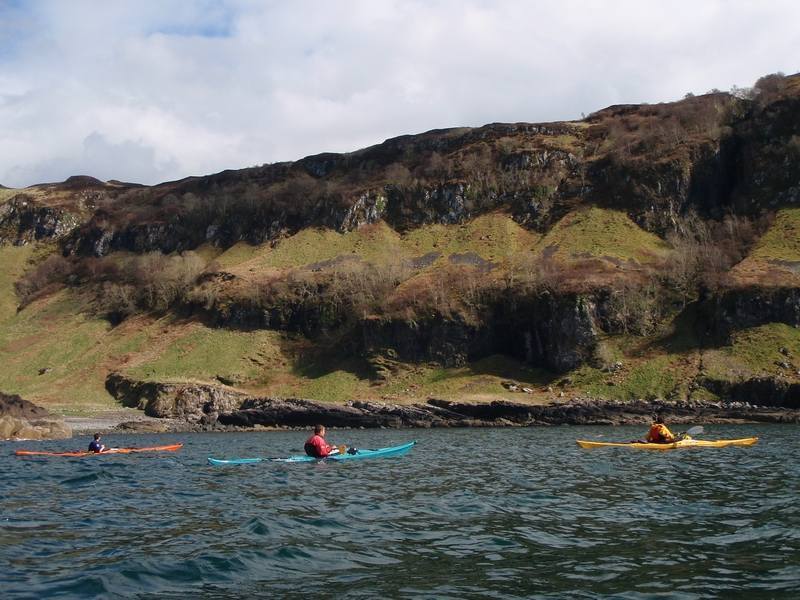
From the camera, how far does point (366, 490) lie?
72.1 feet

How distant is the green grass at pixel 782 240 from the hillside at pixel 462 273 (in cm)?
40

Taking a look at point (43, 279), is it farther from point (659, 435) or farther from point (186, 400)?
point (659, 435)

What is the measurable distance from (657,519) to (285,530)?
811 cm

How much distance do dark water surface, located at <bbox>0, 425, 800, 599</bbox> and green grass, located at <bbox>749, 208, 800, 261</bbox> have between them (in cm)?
6372

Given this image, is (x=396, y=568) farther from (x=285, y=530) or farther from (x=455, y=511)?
(x=455, y=511)

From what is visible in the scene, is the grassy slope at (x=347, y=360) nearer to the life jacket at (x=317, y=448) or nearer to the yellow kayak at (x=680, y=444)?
the yellow kayak at (x=680, y=444)

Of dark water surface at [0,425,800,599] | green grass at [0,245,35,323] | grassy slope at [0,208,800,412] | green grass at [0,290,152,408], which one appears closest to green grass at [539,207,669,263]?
grassy slope at [0,208,800,412]

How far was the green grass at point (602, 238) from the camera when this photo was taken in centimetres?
9638

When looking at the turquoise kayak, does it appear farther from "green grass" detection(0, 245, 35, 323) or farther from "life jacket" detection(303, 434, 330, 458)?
"green grass" detection(0, 245, 35, 323)

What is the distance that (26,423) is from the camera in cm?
6169

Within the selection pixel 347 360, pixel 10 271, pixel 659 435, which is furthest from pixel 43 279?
pixel 659 435

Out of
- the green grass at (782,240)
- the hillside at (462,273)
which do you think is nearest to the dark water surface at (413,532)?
the hillside at (462,273)

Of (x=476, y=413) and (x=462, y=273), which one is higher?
(x=462, y=273)

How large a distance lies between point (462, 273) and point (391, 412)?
30526 millimetres
